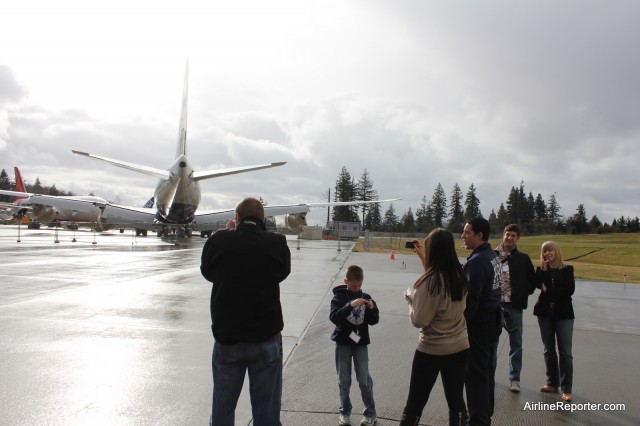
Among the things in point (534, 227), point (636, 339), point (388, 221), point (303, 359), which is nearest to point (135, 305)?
point (303, 359)

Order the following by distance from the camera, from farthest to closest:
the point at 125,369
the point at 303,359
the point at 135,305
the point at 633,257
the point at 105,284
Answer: the point at 633,257, the point at 105,284, the point at 135,305, the point at 303,359, the point at 125,369

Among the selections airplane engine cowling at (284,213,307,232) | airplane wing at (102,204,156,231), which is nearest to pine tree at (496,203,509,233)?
airplane engine cowling at (284,213,307,232)

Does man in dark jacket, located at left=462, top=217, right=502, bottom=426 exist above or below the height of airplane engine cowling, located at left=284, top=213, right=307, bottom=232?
below

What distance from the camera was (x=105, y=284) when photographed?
11625 millimetres

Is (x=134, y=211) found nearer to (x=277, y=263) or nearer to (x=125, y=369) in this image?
(x=125, y=369)

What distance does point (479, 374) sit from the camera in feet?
13.5

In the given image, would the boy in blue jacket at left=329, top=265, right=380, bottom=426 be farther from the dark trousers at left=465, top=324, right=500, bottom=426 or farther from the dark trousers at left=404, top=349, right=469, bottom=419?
the dark trousers at left=465, top=324, right=500, bottom=426

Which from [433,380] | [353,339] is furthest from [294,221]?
[433,380]

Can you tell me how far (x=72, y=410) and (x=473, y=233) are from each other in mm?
3921

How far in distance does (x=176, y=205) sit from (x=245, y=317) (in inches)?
1269

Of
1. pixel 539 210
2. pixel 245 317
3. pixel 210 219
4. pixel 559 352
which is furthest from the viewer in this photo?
pixel 539 210

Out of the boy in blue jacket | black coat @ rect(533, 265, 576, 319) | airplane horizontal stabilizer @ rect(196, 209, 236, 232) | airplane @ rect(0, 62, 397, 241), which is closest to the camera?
the boy in blue jacket

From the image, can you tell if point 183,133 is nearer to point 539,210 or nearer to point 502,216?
point 502,216

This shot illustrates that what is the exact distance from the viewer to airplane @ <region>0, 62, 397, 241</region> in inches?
1248
